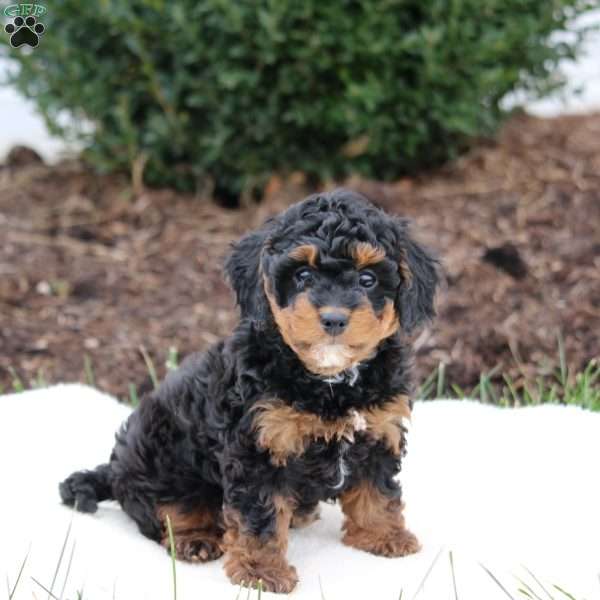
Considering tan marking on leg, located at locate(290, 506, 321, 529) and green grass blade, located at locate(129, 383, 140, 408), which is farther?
green grass blade, located at locate(129, 383, 140, 408)

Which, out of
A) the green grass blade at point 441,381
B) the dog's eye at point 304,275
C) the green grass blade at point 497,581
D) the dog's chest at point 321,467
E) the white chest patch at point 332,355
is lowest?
the green grass blade at point 441,381

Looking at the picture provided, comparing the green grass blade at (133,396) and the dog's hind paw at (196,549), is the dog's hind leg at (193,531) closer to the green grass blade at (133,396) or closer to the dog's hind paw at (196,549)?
the dog's hind paw at (196,549)

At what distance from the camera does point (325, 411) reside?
408 cm

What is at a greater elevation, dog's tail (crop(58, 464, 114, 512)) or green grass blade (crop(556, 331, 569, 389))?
dog's tail (crop(58, 464, 114, 512))

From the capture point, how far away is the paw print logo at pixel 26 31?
302 inches

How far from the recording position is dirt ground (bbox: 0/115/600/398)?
275 inches

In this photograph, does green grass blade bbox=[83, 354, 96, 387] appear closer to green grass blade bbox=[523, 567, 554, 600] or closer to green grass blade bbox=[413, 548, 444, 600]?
green grass blade bbox=[413, 548, 444, 600]

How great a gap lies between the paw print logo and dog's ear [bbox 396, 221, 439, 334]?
4308mm

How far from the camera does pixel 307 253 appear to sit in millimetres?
3889

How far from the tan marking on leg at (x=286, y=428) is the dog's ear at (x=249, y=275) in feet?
1.08

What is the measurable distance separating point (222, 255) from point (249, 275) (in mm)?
2313

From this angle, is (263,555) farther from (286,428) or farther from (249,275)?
(249,275)

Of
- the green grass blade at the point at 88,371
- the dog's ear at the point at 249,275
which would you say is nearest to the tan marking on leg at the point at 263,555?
the dog's ear at the point at 249,275

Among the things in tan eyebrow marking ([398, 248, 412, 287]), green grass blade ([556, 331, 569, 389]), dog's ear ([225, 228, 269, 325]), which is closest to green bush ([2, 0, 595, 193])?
green grass blade ([556, 331, 569, 389])
